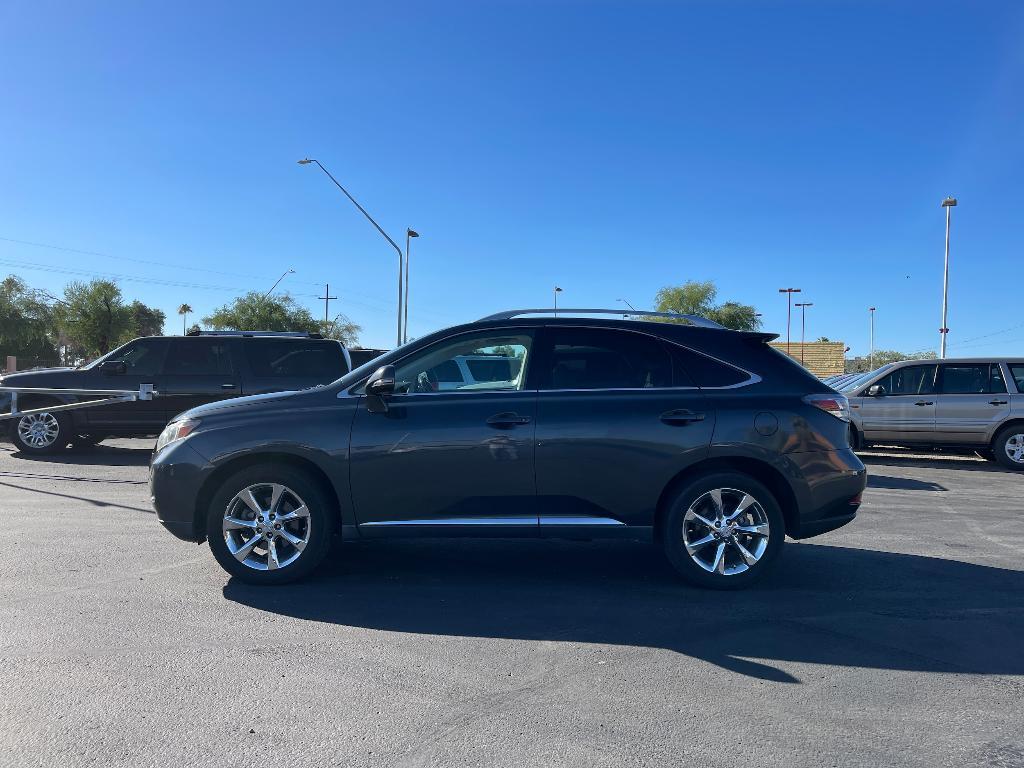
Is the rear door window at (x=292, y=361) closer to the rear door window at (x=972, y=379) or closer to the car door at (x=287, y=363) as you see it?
the car door at (x=287, y=363)

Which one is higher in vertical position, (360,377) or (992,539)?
(360,377)

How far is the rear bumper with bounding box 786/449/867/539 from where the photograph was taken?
4.85 meters

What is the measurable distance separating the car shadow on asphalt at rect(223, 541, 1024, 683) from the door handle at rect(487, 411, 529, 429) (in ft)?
3.73

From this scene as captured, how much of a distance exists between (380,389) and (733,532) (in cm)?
256

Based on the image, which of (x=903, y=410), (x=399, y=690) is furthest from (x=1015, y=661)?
(x=903, y=410)

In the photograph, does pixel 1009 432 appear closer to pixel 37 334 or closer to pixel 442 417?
pixel 442 417

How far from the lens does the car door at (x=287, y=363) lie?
11.4 meters

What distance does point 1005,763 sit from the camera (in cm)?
282

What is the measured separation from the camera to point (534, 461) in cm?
471

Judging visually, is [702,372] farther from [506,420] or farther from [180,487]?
[180,487]

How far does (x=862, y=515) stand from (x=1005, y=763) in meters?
5.05

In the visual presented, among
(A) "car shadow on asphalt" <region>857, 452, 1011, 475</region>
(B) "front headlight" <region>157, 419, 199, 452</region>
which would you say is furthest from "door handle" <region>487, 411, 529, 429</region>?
(A) "car shadow on asphalt" <region>857, 452, 1011, 475</region>

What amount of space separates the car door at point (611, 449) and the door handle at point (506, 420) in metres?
0.12

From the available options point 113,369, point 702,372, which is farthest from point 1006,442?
point 113,369
